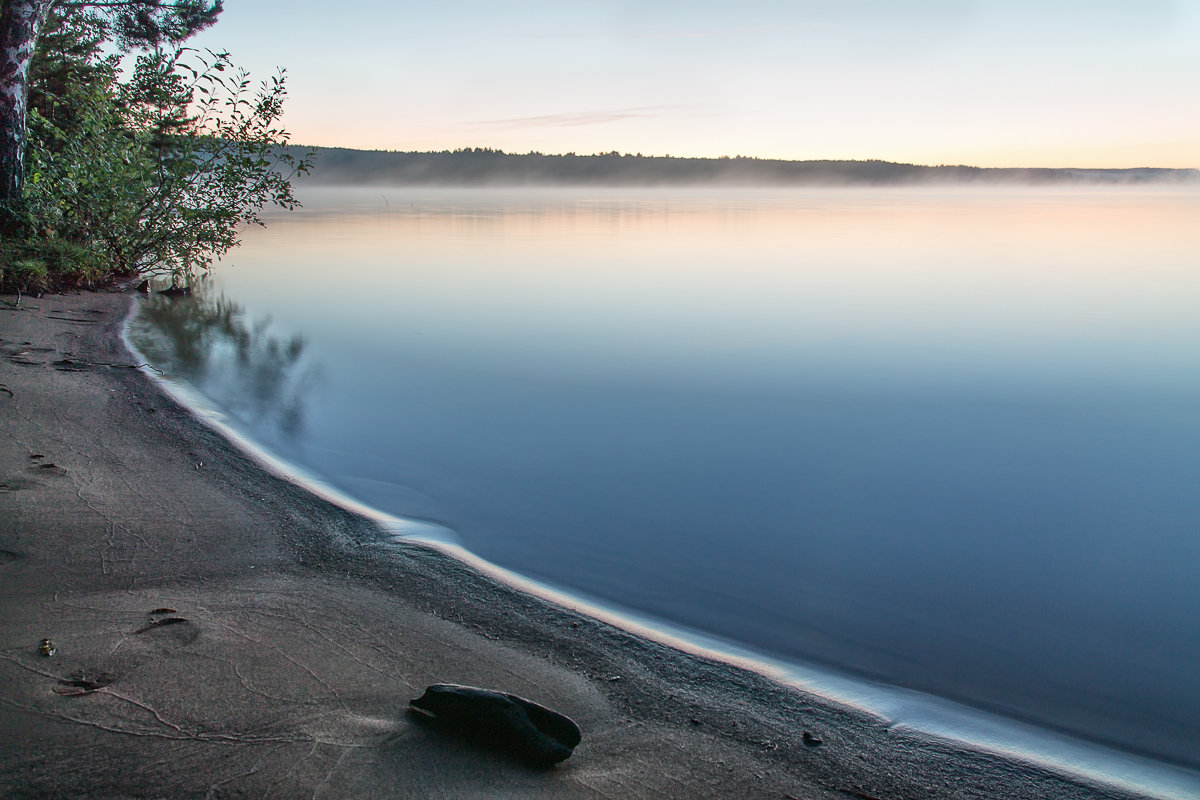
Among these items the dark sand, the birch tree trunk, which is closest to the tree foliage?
the birch tree trunk

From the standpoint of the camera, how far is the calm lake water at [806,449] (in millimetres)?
3893

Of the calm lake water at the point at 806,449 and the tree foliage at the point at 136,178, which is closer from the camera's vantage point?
the calm lake water at the point at 806,449

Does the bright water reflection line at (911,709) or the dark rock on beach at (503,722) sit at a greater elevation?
the dark rock on beach at (503,722)

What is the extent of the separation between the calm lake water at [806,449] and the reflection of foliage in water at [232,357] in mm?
68

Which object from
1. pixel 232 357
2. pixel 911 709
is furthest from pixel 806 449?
pixel 232 357

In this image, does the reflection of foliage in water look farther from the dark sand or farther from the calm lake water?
the dark sand

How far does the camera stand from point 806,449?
6.70m

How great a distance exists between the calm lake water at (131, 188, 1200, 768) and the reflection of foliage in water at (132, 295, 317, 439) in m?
0.07

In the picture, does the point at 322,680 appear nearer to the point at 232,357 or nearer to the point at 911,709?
the point at 911,709

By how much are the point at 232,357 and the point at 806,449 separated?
6502 mm

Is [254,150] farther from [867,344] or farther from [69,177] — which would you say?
[867,344]

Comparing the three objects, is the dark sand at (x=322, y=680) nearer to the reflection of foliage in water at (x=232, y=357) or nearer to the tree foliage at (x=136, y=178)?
the reflection of foliage in water at (x=232, y=357)

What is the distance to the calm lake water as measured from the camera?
153 inches

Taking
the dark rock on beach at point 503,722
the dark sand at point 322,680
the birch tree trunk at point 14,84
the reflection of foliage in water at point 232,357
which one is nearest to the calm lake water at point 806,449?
the reflection of foliage in water at point 232,357
